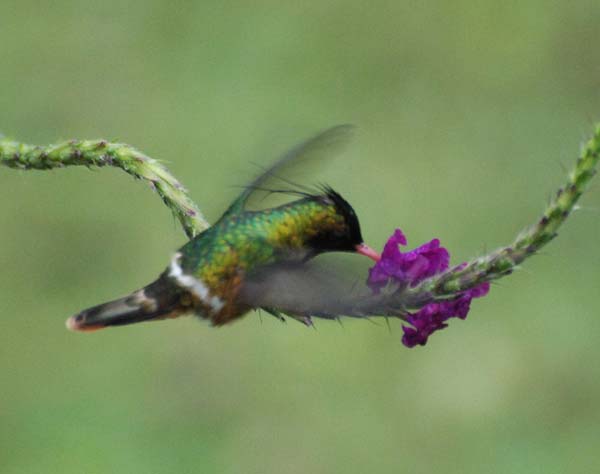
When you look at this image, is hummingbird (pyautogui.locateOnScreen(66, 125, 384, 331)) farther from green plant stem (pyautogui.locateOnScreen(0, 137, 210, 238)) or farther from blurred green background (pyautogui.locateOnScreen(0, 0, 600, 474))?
blurred green background (pyautogui.locateOnScreen(0, 0, 600, 474))

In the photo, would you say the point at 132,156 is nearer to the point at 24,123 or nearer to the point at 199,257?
the point at 199,257

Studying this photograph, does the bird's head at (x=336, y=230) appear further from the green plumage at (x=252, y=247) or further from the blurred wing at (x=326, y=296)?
the blurred wing at (x=326, y=296)

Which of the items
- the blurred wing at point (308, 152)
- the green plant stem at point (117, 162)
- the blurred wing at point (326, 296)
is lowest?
the blurred wing at point (326, 296)

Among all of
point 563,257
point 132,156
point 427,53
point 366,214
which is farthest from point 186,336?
point 132,156

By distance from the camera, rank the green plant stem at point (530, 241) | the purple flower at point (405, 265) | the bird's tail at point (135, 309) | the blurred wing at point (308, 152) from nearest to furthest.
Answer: the green plant stem at point (530, 241)
the purple flower at point (405, 265)
the bird's tail at point (135, 309)
the blurred wing at point (308, 152)

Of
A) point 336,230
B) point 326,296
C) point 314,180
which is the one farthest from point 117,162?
point 314,180

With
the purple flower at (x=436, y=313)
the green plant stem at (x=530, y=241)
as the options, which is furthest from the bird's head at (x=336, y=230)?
the green plant stem at (x=530, y=241)

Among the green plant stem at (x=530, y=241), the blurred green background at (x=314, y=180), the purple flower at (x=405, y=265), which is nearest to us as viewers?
the green plant stem at (x=530, y=241)

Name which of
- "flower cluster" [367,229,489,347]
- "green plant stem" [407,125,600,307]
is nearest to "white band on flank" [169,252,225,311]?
"flower cluster" [367,229,489,347]
